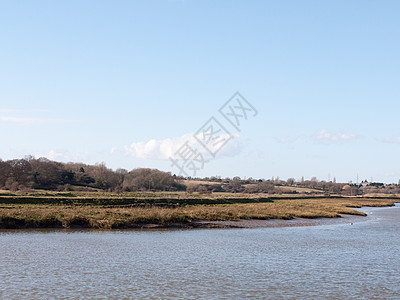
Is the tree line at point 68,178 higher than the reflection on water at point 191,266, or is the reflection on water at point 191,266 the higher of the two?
the tree line at point 68,178

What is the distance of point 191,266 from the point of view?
25.6 metres

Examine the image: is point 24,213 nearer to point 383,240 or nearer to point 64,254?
Answer: point 64,254

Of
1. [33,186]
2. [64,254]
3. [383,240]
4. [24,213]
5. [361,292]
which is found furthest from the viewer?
[33,186]

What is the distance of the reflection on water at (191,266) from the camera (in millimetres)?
19880

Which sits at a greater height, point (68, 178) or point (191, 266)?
point (68, 178)

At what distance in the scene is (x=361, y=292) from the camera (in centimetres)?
2041

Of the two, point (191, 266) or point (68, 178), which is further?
point (68, 178)

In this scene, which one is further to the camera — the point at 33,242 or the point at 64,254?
the point at 33,242

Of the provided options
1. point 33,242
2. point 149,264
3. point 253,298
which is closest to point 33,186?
point 33,242

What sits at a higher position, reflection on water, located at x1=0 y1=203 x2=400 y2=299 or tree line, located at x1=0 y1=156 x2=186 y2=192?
tree line, located at x1=0 y1=156 x2=186 y2=192

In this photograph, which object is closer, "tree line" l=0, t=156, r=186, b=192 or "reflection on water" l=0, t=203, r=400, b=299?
"reflection on water" l=0, t=203, r=400, b=299

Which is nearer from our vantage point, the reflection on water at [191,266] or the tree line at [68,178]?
the reflection on water at [191,266]

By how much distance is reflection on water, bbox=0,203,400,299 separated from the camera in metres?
19.9

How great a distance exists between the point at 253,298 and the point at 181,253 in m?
11.7
